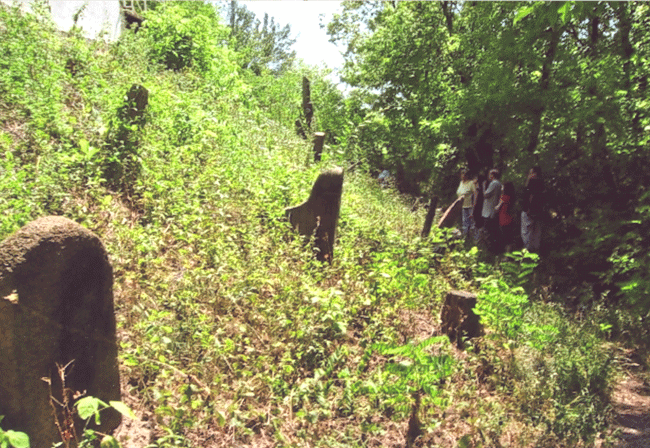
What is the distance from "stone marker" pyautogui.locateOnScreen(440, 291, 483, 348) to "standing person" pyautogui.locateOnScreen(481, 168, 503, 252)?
4599mm

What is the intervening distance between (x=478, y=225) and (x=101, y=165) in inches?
269

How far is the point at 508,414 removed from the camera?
4.78 m

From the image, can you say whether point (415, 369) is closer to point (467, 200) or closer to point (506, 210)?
point (506, 210)

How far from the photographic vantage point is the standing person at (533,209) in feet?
30.0

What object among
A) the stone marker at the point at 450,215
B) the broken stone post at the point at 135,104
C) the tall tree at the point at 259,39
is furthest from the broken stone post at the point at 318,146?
the tall tree at the point at 259,39

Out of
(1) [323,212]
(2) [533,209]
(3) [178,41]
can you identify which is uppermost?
(3) [178,41]

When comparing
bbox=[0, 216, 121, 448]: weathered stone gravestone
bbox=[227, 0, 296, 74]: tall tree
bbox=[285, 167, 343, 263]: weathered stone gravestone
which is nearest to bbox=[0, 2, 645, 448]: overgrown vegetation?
bbox=[285, 167, 343, 263]: weathered stone gravestone

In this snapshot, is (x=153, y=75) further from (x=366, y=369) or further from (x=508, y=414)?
(x=508, y=414)

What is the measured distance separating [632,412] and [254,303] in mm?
4151

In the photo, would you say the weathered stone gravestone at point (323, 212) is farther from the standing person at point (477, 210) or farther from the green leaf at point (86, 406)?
the standing person at point (477, 210)

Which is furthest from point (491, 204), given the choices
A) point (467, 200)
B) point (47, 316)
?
point (47, 316)

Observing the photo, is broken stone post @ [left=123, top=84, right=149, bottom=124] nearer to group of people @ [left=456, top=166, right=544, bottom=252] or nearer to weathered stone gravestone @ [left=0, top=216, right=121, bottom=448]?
weathered stone gravestone @ [left=0, top=216, right=121, bottom=448]

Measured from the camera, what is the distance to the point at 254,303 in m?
4.94

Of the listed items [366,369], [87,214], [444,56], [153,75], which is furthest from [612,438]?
[153,75]
